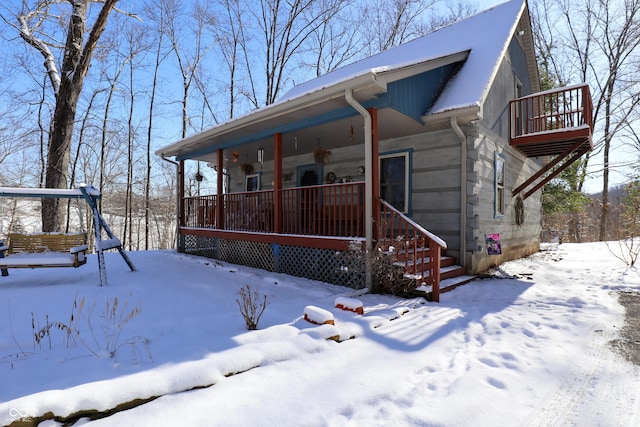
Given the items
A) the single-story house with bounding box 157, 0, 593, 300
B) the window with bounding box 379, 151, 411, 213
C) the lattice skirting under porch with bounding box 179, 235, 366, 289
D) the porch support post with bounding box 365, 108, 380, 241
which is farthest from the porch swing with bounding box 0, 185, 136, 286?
the window with bounding box 379, 151, 411, 213

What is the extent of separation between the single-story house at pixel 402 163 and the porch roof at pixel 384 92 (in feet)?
0.12

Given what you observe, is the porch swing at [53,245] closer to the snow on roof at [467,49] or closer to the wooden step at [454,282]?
the snow on roof at [467,49]

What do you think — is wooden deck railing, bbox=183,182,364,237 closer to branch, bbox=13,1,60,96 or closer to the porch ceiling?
the porch ceiling

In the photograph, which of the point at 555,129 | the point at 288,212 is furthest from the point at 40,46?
the point at 555,129

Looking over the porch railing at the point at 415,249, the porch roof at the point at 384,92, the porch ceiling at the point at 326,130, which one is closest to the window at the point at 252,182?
the porch ceiling at the point at 326,130

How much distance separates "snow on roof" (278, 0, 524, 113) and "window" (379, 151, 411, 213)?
1.46 m

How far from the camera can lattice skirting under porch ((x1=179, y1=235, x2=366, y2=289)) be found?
5.29 metres

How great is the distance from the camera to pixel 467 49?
764cm

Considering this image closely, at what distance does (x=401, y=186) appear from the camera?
7340 mm

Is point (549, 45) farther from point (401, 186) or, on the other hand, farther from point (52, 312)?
point (52, 312)

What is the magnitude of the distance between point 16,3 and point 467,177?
42.1ft

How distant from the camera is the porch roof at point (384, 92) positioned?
4973 mm

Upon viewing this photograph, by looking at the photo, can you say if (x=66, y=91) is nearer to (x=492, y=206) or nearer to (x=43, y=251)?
(x=43, y=251)

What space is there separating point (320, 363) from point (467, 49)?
8126 millimetres
